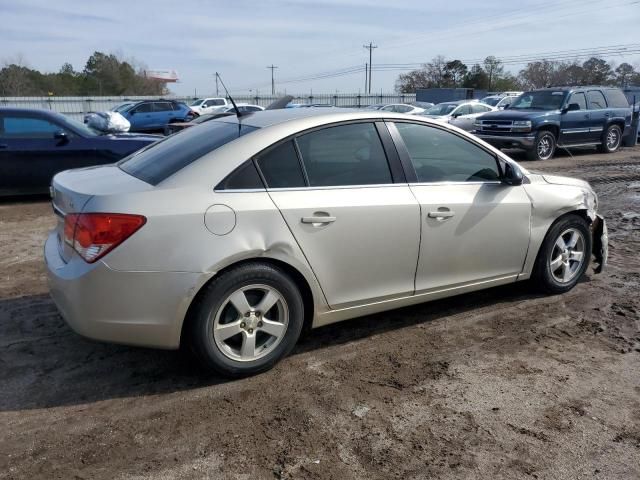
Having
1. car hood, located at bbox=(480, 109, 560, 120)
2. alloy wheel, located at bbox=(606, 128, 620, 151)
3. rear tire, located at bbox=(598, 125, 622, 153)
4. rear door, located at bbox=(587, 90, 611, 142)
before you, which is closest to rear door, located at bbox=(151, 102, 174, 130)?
car hood, located at bbox=(480, 109, 560, 120)

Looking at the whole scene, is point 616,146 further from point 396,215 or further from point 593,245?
point 396,215

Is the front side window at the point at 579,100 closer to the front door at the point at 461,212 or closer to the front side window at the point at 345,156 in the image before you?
the front door at the point at 461,212

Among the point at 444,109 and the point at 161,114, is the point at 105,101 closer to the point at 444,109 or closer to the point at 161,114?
the point at 161,114

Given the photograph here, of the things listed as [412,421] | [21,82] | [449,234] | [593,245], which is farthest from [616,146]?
[21,82]

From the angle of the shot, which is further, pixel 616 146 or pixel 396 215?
pixel 616 146

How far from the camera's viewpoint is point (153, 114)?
2588cm

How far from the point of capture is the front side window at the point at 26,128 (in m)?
8.52

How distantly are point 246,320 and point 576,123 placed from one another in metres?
14.7

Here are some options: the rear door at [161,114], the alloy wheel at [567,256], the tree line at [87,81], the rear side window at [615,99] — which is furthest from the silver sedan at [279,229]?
the tree line at [87,81]

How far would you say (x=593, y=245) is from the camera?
17.1ft

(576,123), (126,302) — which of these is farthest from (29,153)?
(576,123)

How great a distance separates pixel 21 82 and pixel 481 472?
61.4 metres

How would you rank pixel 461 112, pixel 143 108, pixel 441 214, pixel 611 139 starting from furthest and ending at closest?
pixel 143 108, pixel 461 112, pixel 611 139, pixel 441 214

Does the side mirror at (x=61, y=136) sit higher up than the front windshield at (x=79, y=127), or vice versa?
Answer: the front windshield at (x=79, y=127)
